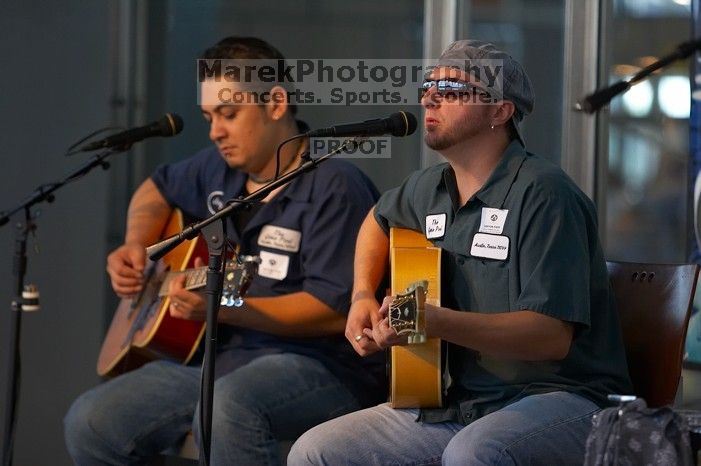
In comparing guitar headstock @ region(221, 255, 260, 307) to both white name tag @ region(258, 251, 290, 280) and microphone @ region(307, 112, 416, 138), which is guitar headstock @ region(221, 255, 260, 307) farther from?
microphone @ region(307, 112, 416, 138)

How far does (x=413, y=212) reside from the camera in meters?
2.97

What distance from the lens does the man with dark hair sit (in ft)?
10.1

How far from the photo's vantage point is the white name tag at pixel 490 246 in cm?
268

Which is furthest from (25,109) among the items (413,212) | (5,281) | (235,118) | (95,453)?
(413,212)

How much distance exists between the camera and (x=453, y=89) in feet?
9.32

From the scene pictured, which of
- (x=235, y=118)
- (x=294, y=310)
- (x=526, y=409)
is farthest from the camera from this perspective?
(x=235, y=118)

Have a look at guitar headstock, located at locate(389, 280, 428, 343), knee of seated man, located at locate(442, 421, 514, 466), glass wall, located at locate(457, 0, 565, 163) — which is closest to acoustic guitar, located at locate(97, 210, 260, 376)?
guitar headstock, located at locate(389, 280, 428, 343)

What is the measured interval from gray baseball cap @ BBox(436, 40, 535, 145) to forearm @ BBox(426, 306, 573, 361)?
0.55 m

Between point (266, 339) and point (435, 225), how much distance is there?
28.9 inches

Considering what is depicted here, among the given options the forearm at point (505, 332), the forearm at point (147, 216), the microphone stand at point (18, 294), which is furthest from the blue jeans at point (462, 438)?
the forearm at point (147, 216)

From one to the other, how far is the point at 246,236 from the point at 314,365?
0.45 m

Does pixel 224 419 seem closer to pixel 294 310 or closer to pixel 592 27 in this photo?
pixel 294 310

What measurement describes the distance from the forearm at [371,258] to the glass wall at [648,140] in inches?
43.2

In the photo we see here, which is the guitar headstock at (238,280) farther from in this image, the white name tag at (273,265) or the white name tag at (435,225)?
the white name tag at (435,225)
